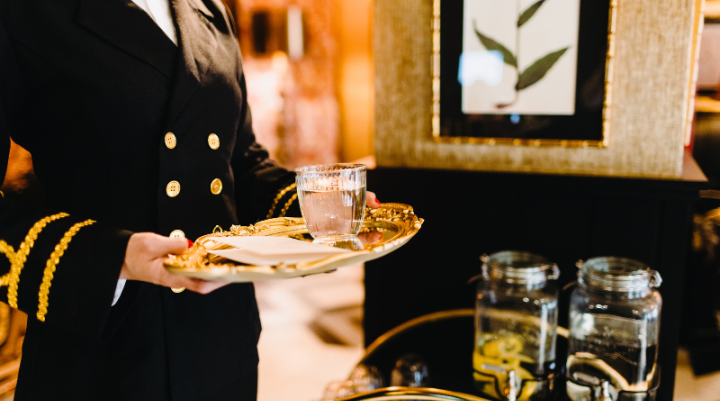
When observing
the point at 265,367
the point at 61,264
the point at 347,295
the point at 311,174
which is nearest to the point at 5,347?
the point at 265,367

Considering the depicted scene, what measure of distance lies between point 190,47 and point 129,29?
0.32 feet

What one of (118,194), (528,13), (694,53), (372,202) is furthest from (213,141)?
(694,53)

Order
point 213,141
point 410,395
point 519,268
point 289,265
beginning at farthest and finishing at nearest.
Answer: point 519,268 → point 410,395 → point 213,141 → point 289,265

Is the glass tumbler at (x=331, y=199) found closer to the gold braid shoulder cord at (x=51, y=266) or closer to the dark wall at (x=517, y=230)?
the gold braid shoulder cord at (x=51, y=266)

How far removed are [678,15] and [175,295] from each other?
49.8 inches

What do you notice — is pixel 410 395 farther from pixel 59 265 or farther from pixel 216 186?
pixel 59 265

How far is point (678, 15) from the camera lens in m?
1.12

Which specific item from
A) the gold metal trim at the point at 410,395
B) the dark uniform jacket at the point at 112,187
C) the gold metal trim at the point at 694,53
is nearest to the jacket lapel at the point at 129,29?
the dark uniform jacket at the point at 112,187

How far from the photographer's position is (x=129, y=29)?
77 centimetres

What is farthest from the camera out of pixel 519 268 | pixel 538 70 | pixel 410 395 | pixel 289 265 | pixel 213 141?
pixel 538 70

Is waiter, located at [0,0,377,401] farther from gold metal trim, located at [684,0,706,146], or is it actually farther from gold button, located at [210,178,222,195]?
gold metal trim, located at [684,0,706,146]

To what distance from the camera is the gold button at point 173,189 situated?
2.65ft

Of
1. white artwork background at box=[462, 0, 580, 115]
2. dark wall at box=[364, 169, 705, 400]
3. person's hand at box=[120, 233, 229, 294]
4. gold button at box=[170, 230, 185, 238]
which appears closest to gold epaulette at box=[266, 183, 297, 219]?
gold button at box=[170, 230, 185, 238]

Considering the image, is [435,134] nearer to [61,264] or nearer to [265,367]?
[61,264]
